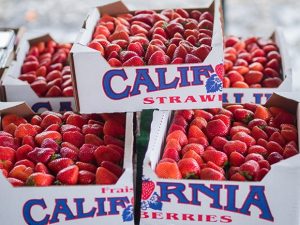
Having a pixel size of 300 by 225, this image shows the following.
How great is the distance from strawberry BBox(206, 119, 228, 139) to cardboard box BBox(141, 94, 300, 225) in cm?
31

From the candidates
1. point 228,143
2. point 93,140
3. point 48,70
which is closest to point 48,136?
point 93,140

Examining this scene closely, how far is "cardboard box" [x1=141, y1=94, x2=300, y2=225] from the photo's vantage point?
1.62m

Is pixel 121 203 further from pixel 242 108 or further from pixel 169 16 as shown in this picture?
pixel 169 16

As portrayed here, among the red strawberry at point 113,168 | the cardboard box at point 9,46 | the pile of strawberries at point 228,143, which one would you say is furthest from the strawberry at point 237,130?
the cardboard box at point 9,46

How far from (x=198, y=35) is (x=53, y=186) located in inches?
31.5

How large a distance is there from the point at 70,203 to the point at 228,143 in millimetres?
576

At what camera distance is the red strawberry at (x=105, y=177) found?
67.4 inches

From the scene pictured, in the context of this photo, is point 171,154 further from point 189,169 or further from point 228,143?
point 228,143

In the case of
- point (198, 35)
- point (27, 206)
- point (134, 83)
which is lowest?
point (27, 206)

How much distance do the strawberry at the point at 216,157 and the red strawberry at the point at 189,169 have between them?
0.25ft

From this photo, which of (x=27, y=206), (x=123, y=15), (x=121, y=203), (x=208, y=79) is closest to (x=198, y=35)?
(x=208, y=79)

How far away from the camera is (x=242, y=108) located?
212 centimetres

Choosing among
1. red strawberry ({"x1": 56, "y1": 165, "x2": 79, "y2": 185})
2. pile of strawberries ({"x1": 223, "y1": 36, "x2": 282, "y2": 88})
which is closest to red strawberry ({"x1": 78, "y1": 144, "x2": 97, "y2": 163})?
red strawberry ({"x1": 56, "y1": 165, "x2": 79, "y2": 185})

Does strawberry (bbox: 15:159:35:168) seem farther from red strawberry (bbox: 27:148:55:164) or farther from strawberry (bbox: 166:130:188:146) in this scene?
strawberry (bbox: 166:130:188:146)
